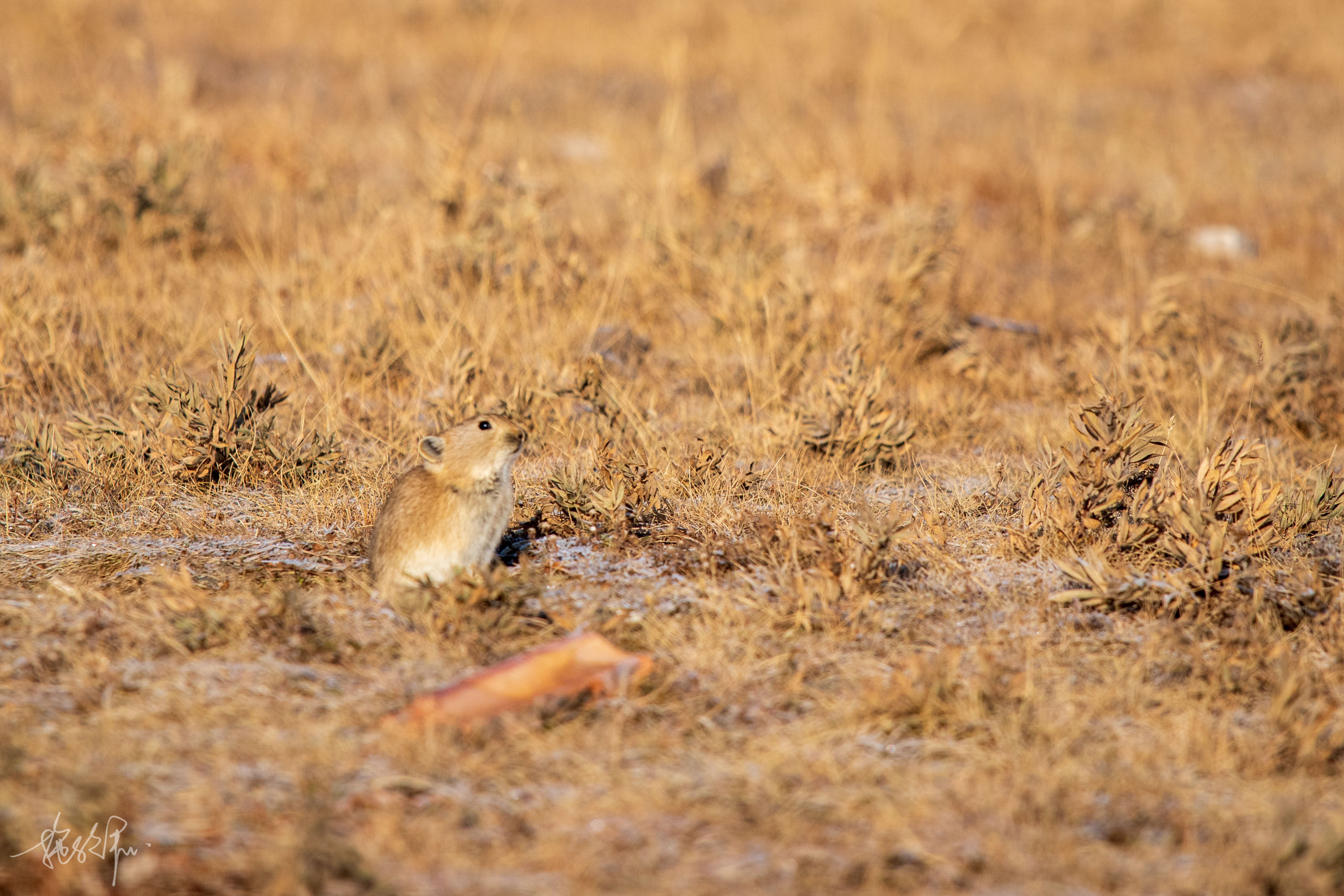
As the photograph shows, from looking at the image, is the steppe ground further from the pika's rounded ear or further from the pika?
the pika's rounded ear

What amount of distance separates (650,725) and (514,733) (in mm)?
343

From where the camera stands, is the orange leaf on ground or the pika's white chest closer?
the orange leaf on ground

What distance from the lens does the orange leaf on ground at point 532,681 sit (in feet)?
9.36

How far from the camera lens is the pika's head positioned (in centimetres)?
358

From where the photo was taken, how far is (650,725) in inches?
115

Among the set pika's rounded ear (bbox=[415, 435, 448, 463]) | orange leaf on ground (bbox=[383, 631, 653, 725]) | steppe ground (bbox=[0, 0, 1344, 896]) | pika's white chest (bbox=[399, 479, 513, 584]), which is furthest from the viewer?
pika's rounded ear (bbox=[415, 435, 448, 463])

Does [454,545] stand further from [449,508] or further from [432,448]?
[432,448]
